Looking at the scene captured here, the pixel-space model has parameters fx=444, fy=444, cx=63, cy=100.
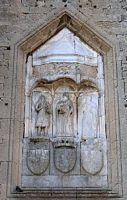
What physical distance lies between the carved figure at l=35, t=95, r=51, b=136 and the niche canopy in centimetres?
67

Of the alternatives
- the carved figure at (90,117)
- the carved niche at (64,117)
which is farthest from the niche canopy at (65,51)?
the carved figure at (90,117)

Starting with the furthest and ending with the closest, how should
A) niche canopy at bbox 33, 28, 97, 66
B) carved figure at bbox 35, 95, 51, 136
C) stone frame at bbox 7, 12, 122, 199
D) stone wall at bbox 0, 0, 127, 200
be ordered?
niche canopy at bbox 33, 28, 97, 66 → carved figure at bbox 35, 95, 51, 136 → stone wall at bbox 0, 0, 127, 200 → stone frame at bbox 7, 12, 122, 199

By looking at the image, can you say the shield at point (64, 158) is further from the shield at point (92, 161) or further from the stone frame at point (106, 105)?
the stone frame at point (106, 105)

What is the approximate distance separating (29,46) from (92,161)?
2126mm

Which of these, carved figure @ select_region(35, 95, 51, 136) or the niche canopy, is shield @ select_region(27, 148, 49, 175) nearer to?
carved figure @ select_region(35, 95, 51, 136)

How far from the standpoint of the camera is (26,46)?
23.1 feet

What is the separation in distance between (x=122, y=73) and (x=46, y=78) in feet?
3.82

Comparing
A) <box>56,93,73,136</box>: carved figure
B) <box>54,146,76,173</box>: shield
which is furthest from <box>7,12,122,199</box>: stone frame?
<box>56,93,73,136</box>: carved figure

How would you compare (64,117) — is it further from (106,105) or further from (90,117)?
(106,105)

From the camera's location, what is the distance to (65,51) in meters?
6.96

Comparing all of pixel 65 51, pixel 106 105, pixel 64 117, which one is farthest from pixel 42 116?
pixel 65 51

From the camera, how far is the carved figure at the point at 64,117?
6527 millimetres

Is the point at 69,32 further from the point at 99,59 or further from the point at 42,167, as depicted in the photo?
the point at 42,167

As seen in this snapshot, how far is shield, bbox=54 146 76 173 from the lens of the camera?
6184 mm
